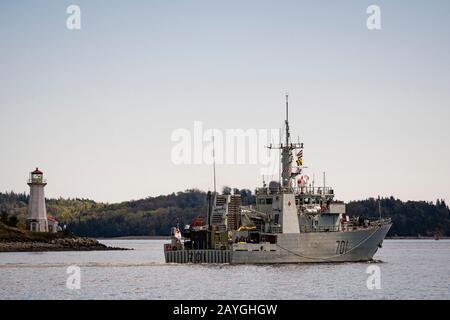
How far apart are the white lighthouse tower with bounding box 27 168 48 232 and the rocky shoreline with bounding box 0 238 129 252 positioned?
3869mm

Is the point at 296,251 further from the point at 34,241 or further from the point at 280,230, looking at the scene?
the point at 34,241

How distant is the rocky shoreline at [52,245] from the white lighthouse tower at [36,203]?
3869 millimetres

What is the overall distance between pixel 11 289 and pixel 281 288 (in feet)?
63.7

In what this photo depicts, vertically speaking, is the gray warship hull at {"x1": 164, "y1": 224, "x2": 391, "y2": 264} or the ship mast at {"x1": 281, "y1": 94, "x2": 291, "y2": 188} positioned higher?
the ship mast at {"x1": 281, "y1": 94, "x2": 291, "y2": 188}

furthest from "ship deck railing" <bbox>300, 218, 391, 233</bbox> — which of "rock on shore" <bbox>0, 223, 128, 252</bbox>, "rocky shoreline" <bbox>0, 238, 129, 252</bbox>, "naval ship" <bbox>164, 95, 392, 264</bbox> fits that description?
"rock on shore" <bbox>0, 223, 128, 252</bbox>

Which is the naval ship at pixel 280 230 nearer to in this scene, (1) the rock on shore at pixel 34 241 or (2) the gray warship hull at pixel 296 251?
(2) the gray warship hull at pixel 296 251

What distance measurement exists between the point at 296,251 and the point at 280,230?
2.44 meters

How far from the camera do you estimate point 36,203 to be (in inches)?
5797

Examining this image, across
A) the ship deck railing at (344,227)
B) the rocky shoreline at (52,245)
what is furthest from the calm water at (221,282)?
the rocky shoreline at (52,245)

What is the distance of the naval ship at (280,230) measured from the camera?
80.1 m

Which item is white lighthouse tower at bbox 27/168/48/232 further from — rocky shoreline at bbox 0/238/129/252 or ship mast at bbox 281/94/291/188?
ship mast at bbox 281/94/291/188

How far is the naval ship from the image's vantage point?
80062 millimetres
